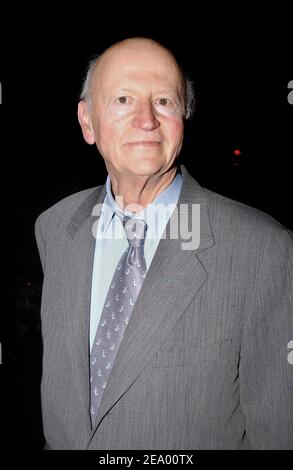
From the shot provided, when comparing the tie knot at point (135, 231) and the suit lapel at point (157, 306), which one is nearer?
the suit lapel at point (157, 306)

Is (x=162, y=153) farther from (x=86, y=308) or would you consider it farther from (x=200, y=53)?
(x=200, y=53)

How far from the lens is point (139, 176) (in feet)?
3.90

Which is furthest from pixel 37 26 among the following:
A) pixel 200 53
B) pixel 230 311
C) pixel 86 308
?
→ pixel 230 311

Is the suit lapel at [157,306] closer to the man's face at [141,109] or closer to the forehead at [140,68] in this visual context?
the man's face at [141,109]

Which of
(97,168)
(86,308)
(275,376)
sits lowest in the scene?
(275,376)

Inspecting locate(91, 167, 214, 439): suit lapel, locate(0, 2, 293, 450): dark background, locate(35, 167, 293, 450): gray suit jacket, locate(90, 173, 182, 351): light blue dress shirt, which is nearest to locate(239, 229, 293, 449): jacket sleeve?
locate(35, 167, 293, 450): gray suit jacket

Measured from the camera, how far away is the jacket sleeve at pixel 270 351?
3.32ft

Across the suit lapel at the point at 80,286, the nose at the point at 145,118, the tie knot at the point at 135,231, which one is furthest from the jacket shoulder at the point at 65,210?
the nose at the point at 145,118

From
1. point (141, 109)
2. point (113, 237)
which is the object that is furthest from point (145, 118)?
point (113, 237)

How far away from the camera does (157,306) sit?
3.56 ft

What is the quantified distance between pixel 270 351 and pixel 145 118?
800mm

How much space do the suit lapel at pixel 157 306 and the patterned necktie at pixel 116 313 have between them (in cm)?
5

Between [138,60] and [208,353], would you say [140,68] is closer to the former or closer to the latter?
[138,60]

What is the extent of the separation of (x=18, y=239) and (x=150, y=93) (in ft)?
9.14
